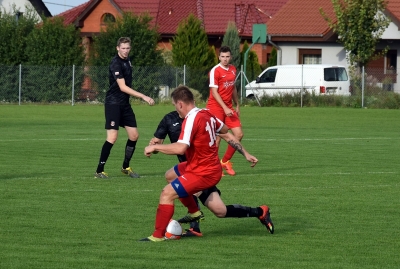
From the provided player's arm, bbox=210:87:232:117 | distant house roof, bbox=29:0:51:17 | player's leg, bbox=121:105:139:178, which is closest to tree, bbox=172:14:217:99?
distant house roof, bbox=29:0:51:17

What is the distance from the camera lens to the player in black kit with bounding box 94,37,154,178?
47.4 feet

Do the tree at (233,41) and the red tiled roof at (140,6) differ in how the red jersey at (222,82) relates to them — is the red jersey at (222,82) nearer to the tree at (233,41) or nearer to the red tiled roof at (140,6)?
the tree at (233,41)

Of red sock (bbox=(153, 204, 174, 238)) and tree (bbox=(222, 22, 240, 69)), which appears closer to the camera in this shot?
red sock (bbox=(153, 204, 174, 238))

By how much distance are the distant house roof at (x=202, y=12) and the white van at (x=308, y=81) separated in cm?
1595

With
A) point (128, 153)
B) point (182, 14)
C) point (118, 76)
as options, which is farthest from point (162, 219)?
point (182, 14)

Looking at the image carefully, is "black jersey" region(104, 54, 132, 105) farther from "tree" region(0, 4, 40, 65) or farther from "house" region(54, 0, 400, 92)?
"house" region(54, 0, 400, 92)

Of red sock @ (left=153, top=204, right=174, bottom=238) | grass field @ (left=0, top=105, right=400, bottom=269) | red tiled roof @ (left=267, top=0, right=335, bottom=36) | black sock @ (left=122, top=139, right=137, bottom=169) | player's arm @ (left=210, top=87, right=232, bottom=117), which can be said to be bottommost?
grass field @ (left=0, top=105, right=400, bottom=269)

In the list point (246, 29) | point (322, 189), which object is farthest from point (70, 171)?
point (246, 29)

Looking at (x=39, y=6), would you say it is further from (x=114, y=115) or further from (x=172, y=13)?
(x=114, y=115)

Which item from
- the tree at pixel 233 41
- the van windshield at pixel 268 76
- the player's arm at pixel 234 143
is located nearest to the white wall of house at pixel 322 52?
the tree at pixel 233 41

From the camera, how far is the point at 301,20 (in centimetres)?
4997

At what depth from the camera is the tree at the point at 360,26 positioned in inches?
1639

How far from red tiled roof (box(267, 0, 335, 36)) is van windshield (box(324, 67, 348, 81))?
324 inches

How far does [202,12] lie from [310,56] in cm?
1054
